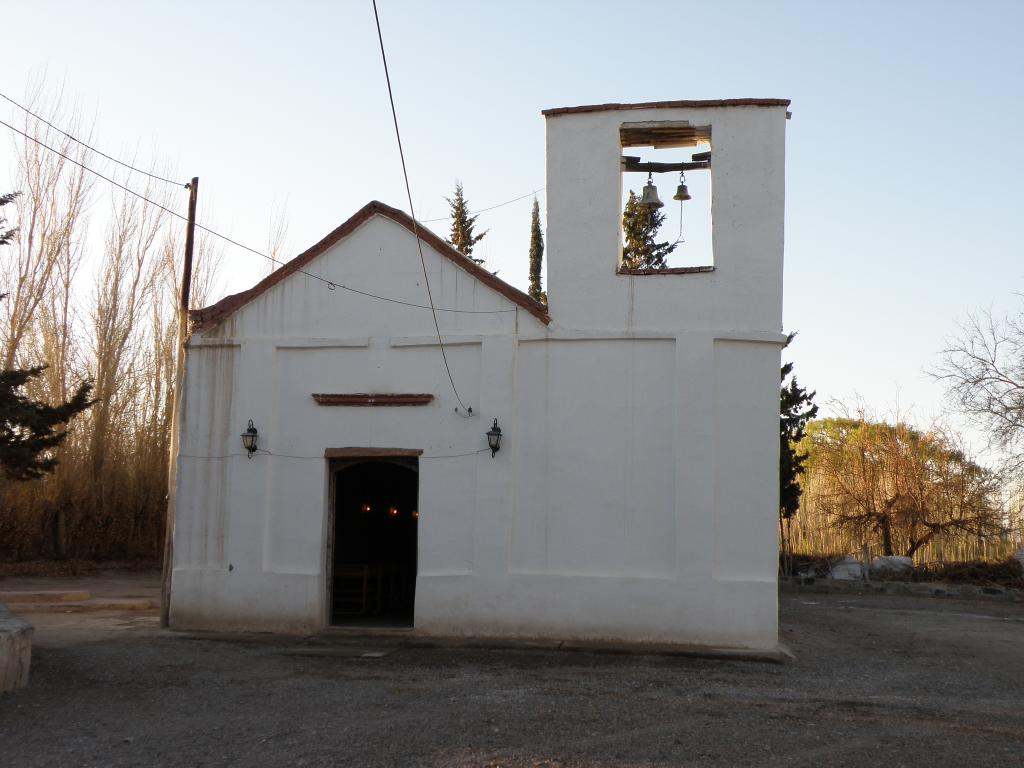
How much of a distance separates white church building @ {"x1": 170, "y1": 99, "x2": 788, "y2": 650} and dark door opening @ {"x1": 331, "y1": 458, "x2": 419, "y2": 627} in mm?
1890

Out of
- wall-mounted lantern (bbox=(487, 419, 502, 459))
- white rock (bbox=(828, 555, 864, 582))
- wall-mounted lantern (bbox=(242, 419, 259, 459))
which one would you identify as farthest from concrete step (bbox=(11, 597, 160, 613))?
white rock (bbox=(828, 555, 864, 582))

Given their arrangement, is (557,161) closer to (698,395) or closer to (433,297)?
(433,297)

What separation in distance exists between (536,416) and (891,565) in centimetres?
1425

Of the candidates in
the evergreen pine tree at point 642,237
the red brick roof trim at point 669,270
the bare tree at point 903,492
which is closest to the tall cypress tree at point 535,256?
the evergreen pine tree at point 642,237

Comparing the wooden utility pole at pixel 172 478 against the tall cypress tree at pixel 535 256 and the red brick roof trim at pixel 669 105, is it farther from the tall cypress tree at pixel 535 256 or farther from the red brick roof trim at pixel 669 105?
the tall cypress tree at pixel 535 256

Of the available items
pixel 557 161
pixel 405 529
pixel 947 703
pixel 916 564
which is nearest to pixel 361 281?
pixel 557 161

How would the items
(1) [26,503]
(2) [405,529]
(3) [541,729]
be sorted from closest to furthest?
(3) [541,729]
(2) [405,529]
(1) [26,503]


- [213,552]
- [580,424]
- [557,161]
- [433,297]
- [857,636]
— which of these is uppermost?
[557,161]

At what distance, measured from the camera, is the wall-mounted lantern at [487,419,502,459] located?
42.8 feet

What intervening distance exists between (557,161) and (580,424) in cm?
369

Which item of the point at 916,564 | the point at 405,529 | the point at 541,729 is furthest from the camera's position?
the point at 916,564

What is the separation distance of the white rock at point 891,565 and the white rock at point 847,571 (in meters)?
0.44

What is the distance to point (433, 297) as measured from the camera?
13742mm

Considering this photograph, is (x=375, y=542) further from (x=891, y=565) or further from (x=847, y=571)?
(x=891, y=565)
